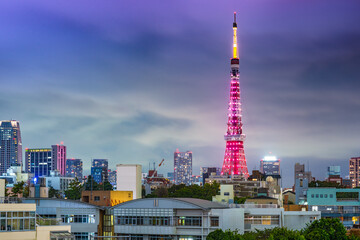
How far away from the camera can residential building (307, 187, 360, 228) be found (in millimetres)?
127562

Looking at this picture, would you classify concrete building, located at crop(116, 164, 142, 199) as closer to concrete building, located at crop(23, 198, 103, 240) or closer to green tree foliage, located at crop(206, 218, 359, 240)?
concrete building, located at crop(23, 198, 103, 240)

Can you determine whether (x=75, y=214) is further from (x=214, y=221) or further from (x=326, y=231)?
(x=326, y=231)

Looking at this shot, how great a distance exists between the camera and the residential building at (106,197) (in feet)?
313

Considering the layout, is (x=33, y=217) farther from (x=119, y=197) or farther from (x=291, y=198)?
(x=291, y=198)

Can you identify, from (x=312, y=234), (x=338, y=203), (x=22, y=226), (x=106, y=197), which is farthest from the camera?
(x=338, y=203)

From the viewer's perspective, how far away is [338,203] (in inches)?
5064

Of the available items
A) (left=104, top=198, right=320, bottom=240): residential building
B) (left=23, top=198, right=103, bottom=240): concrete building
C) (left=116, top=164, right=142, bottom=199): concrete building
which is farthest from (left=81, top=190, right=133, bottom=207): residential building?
(left=104, top=198, right=320, bottom=240): residential building

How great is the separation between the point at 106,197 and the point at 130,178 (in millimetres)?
13249

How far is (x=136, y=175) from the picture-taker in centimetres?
10912

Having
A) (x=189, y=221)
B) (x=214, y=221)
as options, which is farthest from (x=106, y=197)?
(x=214, y=221)

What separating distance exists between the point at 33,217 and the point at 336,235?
31962 millimetres

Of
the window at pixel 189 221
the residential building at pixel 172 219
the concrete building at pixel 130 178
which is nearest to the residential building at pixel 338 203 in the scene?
the concrete building at pixel 130 178

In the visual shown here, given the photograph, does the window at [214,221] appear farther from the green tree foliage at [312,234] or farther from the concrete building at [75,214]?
the concrete building at [75,214]

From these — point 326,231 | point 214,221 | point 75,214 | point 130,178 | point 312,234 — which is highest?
point 130,178
